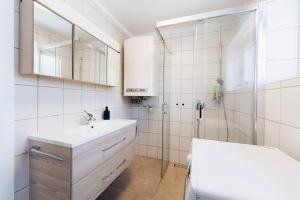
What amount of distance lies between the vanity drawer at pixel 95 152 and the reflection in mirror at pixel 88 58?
25.8 inches

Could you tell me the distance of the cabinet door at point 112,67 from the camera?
Answer: 5.90 feet

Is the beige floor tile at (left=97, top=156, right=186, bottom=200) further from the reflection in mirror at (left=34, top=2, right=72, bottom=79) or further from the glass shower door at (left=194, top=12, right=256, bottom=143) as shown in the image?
the reflection in mirror at (left=34, top=2, right=72, bottom=79)

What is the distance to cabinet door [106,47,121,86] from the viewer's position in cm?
180

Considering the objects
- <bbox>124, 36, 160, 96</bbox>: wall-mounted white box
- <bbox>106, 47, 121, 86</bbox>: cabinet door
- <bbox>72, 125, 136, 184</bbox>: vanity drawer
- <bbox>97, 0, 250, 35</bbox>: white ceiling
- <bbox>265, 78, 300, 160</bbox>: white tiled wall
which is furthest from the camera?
<bbox>124, 36, 160, 96</bbox>: wall-mounted white box

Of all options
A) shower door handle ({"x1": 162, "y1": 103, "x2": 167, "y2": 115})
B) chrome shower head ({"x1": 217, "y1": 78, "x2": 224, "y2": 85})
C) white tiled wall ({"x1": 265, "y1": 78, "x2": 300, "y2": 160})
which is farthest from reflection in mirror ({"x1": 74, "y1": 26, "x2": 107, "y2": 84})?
white tiled wall ({"x1": 265, "y1": 78, "x2": 300, "y2": 160})

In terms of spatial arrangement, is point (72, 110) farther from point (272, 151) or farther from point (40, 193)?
point (272, 151)

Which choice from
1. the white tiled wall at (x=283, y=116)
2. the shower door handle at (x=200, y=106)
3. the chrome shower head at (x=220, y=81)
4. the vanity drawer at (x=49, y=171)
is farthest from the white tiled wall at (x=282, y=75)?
the vanity drawer at (x=49, y=171)

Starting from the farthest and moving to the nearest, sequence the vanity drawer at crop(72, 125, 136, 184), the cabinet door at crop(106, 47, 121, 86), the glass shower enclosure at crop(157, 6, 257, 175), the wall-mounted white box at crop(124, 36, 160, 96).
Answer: the wall-mounted white box at crop(124, 36, 160, 96) < the cabinet door at crop(106, 47, 121, 86) < the glass shower enclosure at crop(157, 6, 257, 175) < the vanity drawer at crop(72, 125, 136, 184)

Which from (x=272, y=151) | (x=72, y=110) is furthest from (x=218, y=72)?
(x=72, y=110)

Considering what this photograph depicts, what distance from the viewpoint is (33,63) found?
91cm

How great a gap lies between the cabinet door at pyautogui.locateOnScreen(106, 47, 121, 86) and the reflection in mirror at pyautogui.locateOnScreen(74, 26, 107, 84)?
8cm

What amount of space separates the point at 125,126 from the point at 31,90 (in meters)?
0.87

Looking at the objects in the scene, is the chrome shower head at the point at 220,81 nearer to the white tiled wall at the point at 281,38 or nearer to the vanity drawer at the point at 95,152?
the white tiled wall at the point at 281,38

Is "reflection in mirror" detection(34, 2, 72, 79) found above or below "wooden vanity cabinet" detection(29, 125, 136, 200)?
above
